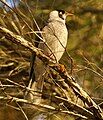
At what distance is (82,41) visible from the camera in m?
4.71

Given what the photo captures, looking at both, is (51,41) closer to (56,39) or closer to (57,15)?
(56,39)

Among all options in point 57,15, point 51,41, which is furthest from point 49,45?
point 57,15

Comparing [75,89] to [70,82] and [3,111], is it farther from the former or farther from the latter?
[3,111]

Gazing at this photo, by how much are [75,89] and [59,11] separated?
171cm

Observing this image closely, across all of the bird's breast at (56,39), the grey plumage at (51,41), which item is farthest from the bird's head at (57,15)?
the bird's breast at (56,39)

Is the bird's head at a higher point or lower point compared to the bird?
higher

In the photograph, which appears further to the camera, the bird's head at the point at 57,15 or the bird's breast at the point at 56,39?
the bird's head at the point at 57,15

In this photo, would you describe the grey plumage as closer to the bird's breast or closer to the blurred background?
the bird's breast

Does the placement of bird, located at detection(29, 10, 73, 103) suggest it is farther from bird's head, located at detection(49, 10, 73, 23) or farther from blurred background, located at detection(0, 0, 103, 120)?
blurred background, located at detection(0, 0, 103, 120)

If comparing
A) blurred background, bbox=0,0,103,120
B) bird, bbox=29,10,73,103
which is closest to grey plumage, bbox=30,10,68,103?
bird, bbox=29,10,73,103

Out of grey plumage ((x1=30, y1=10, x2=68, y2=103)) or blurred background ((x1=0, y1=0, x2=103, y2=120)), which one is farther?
blurred background ((x1=0, y1=0, x2=103, y2=120))

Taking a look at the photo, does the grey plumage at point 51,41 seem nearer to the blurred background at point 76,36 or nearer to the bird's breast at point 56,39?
the bird's breast at point 56,39

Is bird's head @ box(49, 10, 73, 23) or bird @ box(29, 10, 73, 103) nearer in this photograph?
bird @ box(29, 10, 73, 103)

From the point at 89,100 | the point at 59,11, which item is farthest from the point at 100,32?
the point at 89,100
